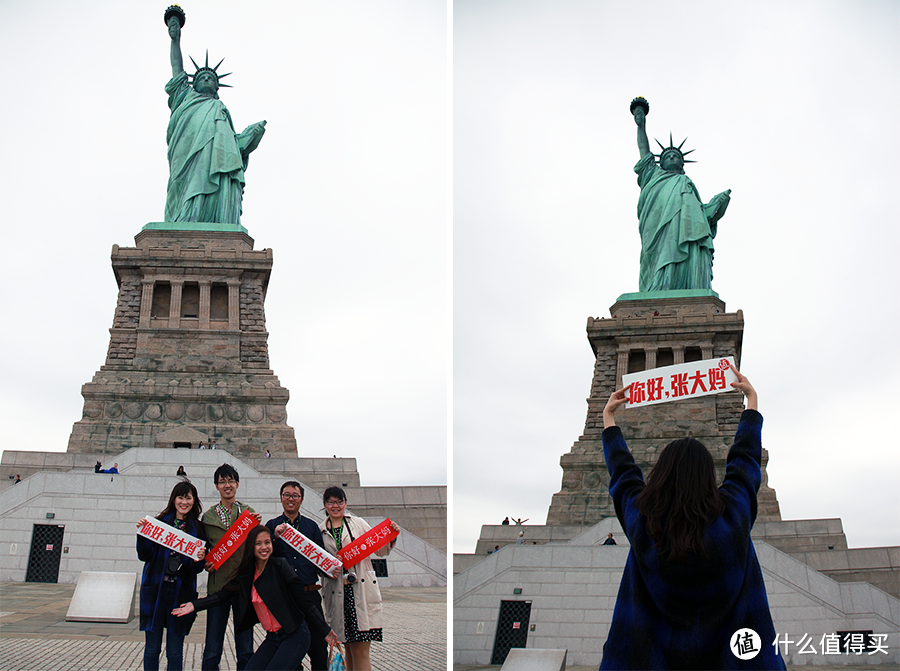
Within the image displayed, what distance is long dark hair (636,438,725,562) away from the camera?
3.37 metres

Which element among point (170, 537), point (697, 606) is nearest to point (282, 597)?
point (170, 537)

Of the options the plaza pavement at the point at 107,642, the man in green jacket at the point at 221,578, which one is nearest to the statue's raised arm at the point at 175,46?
the plaza pavement at the point at 107,642

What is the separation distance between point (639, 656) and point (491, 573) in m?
12.2

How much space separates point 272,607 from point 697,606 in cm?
278

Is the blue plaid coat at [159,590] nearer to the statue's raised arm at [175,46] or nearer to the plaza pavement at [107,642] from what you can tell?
the plaza pavement at [107,642]

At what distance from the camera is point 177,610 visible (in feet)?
19.1

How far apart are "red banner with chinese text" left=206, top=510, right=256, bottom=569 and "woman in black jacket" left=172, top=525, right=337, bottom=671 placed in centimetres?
22

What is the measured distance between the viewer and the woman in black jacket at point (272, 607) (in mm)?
5281

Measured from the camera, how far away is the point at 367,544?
5.95 metres

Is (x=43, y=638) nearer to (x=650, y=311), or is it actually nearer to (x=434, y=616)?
(x=434, y=616)

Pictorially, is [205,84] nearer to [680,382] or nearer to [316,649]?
[316,649]

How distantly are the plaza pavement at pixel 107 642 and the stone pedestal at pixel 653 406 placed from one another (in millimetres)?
15755

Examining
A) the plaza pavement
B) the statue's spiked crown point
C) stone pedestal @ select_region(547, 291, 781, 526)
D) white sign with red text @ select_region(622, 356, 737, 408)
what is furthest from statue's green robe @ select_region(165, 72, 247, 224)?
white sign with red text @ select_region(622, 356, 737, 408)

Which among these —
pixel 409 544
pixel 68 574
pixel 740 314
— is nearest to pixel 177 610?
pixel 68 574
